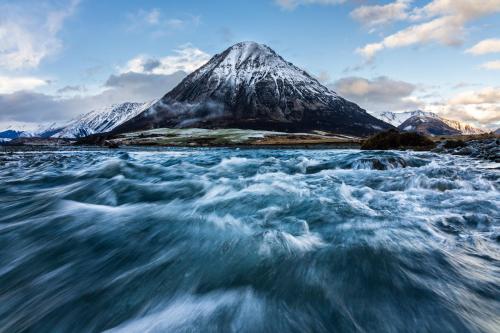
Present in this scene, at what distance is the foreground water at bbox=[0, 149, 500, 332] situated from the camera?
5156 mm

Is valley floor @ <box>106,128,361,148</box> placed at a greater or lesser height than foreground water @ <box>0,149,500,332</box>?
lesser

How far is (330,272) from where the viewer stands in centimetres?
645

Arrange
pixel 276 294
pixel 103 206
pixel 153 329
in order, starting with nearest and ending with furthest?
pixel 153 329 < pixel 276 294 < pixel 103 206

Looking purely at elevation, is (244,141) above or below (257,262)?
below

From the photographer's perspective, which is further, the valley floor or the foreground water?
the valley floor

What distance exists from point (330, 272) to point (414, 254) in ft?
6.53

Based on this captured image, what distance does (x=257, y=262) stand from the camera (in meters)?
6.96

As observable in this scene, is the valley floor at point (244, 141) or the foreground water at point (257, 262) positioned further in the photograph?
the valley floor at point (244, 141)

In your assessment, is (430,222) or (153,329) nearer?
(153,329)

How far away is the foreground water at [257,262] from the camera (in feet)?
16.9

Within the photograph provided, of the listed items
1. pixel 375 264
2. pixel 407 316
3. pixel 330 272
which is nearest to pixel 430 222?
pixel 375 264

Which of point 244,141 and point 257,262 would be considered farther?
point 244,141

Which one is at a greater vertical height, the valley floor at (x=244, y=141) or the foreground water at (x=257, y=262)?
the foreground water at (x=257, y=262)

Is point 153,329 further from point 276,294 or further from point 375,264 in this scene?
point 375,264
